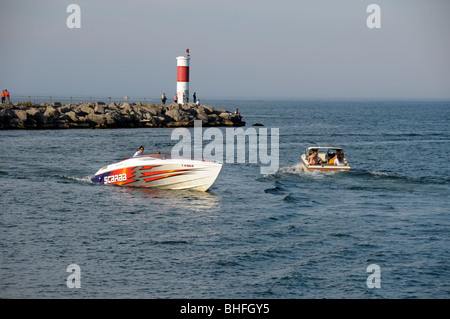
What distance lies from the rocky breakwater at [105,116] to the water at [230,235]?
2508 centimetres

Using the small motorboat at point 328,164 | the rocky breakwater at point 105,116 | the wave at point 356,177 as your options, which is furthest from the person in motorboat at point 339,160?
the rocky breakwater at point 105,116

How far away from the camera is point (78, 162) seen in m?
38.9

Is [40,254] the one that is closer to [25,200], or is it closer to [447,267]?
[25,200]

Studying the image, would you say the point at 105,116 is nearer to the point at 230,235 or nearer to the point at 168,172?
the point at 168,172

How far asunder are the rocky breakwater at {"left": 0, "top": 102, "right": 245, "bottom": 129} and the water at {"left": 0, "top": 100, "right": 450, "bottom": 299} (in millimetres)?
25082

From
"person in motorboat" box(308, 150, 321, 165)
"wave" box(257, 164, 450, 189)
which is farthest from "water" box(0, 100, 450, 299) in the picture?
"person in motorboat" box(308, 150, 321, 165)

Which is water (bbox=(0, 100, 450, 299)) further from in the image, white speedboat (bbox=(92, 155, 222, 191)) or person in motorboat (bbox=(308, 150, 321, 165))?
person in motorboat (bbox=(308, 150, 321, 165))

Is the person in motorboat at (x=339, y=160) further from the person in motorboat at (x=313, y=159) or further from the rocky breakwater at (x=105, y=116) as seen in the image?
the rocky breakwater at (x=105, y=116)

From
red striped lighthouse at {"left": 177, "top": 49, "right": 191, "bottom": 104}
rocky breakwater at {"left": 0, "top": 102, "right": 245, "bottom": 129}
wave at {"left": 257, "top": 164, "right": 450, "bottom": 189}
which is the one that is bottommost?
wave at {"left": 257, "top": 164, "right": 450, "bottom": 189}

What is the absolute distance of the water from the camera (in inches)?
609

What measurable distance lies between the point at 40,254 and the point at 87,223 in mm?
4180

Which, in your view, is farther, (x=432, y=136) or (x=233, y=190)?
(x=432, y=136)

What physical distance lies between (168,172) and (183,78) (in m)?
48.7
